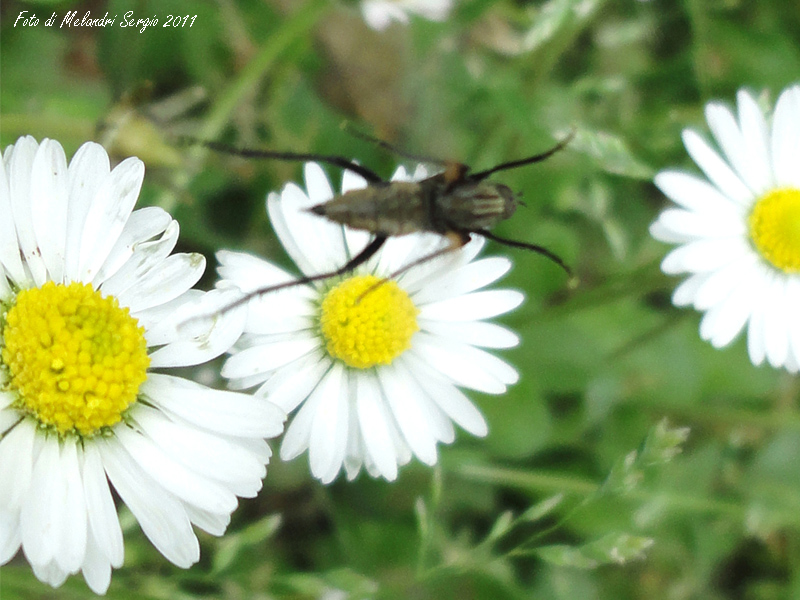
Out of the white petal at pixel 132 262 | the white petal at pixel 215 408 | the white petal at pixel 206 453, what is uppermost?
the white petal at pixel 132 262

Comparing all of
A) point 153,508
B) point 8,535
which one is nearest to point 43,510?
point 8,535

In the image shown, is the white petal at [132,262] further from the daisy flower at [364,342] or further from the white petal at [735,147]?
the white petal at [735,147]

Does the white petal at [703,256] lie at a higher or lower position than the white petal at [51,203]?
higher

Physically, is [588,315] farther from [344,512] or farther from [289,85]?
[289,85]

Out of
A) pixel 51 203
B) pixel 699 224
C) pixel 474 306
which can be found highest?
pixel 699 224

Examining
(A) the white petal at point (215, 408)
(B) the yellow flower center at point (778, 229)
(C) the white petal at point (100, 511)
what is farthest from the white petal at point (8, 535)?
(B) the yellow flower center at point (778, 229)

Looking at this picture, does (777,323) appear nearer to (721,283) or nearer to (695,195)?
(721,283)
